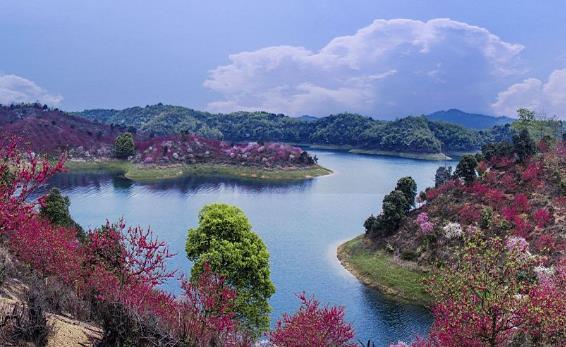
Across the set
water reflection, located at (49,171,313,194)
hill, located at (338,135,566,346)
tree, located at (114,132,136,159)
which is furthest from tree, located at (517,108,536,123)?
tree, located at (114,132,136,159)

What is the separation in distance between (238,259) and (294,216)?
60.1 m

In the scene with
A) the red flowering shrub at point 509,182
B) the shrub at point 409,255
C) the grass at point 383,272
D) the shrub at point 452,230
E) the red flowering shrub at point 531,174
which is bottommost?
the grass at point 383,272

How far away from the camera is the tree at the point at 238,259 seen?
123ft

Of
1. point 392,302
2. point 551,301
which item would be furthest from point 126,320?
point 392,302

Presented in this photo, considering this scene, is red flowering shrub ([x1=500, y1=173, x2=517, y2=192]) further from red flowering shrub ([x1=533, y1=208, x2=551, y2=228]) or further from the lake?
the lake

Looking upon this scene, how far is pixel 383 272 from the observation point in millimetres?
62406

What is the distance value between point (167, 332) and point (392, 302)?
40.9 metres

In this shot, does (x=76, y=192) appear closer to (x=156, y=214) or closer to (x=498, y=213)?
(x=156, y=214)

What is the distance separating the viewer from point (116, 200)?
361ft

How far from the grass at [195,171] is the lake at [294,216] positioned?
740 centimetres

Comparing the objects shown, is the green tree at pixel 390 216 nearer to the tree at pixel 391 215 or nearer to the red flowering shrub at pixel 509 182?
the tree at pixel 391 215

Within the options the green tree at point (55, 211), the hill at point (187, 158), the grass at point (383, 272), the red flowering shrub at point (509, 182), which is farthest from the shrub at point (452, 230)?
the hill at point (187, 158)

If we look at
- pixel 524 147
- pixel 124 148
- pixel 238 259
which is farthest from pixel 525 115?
pixel 124 148

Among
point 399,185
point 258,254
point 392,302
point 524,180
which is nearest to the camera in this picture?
point 258,254
